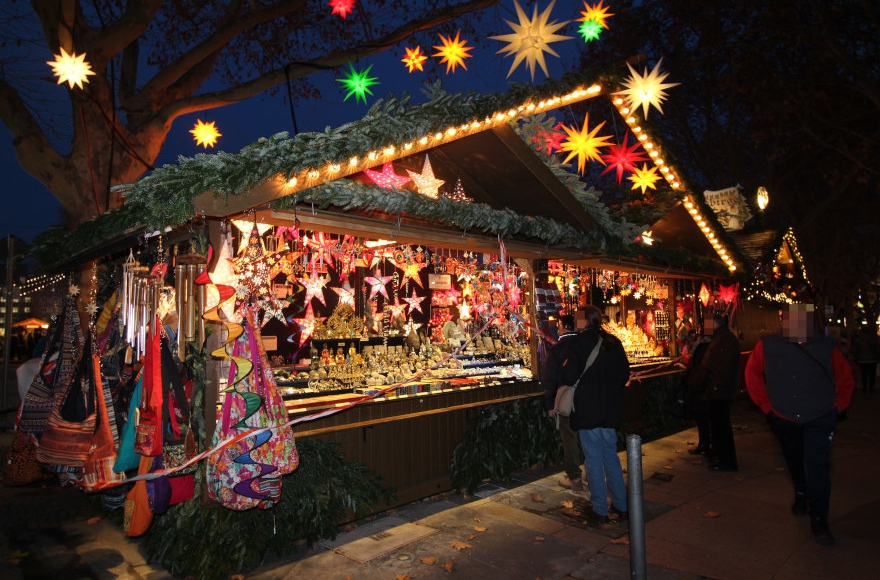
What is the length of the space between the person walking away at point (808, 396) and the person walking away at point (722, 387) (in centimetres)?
182

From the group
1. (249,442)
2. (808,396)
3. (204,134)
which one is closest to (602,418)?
(808,396)

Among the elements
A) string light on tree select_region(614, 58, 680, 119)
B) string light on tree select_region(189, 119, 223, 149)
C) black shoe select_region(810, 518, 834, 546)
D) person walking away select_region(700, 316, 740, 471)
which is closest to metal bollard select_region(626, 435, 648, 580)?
black shoe select_region(810, 518, 834, 546)

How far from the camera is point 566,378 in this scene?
5523mm

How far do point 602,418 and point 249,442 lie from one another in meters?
3.07

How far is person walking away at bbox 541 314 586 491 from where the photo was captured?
5.50 m

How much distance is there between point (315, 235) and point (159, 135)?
144 inches

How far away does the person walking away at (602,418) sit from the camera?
5324 millimetres

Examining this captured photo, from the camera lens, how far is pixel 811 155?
746 inches

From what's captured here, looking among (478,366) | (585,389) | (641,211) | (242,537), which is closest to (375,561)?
(242,537)

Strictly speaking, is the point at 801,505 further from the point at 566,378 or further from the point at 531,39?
the point at 531,39

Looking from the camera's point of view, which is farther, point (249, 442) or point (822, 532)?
point (822, 532)

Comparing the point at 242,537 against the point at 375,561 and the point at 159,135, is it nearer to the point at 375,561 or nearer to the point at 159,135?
the point at 375,561

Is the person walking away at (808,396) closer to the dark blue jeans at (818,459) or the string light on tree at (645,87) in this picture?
the dark blue jeans at (818,459)

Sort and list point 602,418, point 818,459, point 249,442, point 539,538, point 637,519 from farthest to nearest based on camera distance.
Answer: point 602,418, point 539,538, point 818,459, point 249,442, point 637,519
